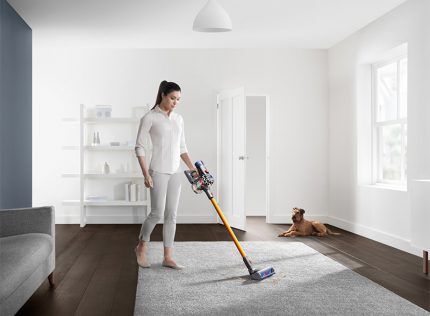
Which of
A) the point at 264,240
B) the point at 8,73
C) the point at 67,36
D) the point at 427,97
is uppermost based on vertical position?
the point at 67,36

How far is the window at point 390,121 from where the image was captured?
5516 millimetres

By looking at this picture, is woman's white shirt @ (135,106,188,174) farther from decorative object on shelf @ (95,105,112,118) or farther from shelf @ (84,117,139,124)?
decorative object on shelf @ (95,105,112,118)

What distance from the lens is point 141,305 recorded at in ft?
9.58

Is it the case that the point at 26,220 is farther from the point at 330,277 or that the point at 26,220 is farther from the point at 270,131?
the point at 270,131

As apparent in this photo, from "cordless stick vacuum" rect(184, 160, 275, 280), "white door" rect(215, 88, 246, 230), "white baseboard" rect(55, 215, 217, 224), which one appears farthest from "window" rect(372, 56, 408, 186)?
"cordless stick vacuum" rect(184, 160, 275, 280)

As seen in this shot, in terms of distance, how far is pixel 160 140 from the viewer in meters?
3.84

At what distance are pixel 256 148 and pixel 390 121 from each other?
3162 mm

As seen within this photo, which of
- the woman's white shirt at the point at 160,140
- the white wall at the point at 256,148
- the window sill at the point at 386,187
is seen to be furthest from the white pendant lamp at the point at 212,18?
the white wall at the point at 256,148

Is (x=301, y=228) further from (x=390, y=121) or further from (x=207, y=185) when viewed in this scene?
(x=207, y=185)

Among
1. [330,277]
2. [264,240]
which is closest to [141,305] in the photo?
[330,277]

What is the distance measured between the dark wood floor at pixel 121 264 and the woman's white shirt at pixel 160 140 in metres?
0.89

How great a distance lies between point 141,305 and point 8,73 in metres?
3.29

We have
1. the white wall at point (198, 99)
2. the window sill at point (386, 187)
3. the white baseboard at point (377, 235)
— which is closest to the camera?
the white baseboard at point (377, 235)

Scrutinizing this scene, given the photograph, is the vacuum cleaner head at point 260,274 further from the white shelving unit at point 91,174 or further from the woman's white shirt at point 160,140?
the white shelving unit at point 91,174
